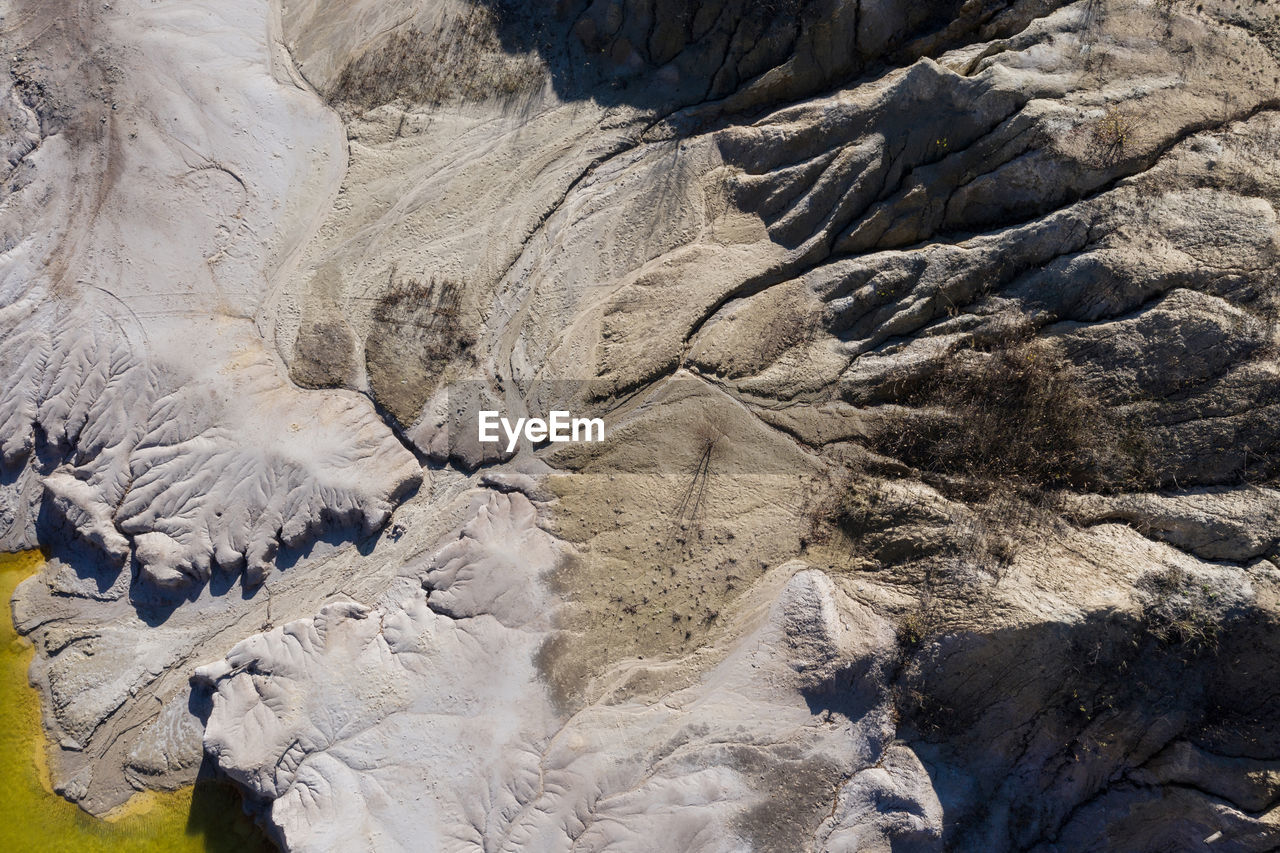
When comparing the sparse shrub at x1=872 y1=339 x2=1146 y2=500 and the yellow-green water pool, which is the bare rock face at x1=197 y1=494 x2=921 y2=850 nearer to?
the yellow-green water pool

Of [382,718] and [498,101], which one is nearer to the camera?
[382,718]

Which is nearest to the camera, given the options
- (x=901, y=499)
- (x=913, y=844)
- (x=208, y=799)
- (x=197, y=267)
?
(x=913, y=844)

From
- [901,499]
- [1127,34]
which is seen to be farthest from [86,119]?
[1127,34]

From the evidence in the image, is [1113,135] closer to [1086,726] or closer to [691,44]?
[691,44]

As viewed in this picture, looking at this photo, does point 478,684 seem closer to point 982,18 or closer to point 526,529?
point 526,529

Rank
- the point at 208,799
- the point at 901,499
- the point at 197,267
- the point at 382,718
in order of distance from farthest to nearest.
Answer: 1. the point at 197,267
2. the point at 208,799
3. the point at 382,718
4. the point at 901,499

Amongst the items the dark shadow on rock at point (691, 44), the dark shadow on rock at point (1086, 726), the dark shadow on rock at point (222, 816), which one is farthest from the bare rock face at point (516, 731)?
the dark shadow on rock at point (691, 44)

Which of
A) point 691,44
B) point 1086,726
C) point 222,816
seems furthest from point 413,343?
point 1086,726

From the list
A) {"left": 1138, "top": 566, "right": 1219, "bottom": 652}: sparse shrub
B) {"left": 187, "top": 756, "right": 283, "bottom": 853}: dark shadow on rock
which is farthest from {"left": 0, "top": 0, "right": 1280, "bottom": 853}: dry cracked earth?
{"left": 187, "top": 756, "right": 283, "bottom": 853}: dark shadow on rock
